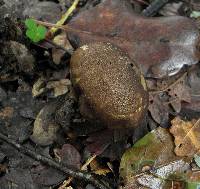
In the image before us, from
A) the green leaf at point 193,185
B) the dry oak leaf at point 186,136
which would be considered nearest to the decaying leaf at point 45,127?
the dry oak leaf at point 186,136

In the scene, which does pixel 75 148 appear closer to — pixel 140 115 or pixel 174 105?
pixel 140 115

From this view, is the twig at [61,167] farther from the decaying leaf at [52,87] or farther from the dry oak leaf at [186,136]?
the dry oak leaf at [186,136]

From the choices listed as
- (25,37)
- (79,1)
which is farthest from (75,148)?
(79,1)

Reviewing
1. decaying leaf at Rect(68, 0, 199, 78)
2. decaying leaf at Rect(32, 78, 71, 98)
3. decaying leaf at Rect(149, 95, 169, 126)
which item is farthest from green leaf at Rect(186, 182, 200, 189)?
decaying leaf at Rect(32, 78, 71, 98)

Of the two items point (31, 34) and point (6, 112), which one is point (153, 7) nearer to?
point (31, 34)

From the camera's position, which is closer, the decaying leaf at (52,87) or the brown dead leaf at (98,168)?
the brown dead leaf at (98,168)

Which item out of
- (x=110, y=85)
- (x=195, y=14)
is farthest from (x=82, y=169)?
(x=195, y=14)
